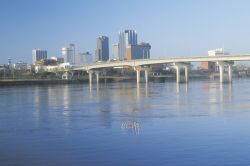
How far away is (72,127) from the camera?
22.8 metres

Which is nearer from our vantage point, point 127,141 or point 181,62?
point 127,141

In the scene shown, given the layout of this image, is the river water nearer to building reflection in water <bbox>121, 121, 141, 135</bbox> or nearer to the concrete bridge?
building reflection in water <bbox>121, 121, 141, 135</bbox>

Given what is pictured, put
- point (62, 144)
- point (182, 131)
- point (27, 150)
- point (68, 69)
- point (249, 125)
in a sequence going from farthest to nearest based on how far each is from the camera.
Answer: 1. point (68, 69)
2. point (249, 125)
3. point (182, 131)
4. point (62, 144)
5. point (27, 150)

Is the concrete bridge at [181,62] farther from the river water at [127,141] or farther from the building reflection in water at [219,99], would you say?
the river water at [127,141]

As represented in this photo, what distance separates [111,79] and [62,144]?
440 feet

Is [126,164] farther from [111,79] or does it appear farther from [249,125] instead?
[111,79]

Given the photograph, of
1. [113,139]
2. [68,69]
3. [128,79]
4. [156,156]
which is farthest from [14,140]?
[128,79]

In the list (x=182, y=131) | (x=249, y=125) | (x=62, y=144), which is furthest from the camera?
(x=249, y=125)

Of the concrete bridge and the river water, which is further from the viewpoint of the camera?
the concrete bridge

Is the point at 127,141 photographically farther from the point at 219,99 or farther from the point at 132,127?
the point at 219,99

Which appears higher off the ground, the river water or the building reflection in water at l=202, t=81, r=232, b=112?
the building reflection in water at l=202, t=81, r=232, b=112

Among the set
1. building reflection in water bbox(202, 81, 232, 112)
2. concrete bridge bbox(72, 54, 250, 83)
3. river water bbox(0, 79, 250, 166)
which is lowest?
river water bbox(0, 79, 250, 166)

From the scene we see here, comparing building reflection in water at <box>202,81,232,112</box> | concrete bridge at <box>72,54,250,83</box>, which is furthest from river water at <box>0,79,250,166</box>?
concrete bridge at <box>72,54,250,83</box>

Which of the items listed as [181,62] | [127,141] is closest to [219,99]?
[127,141]
